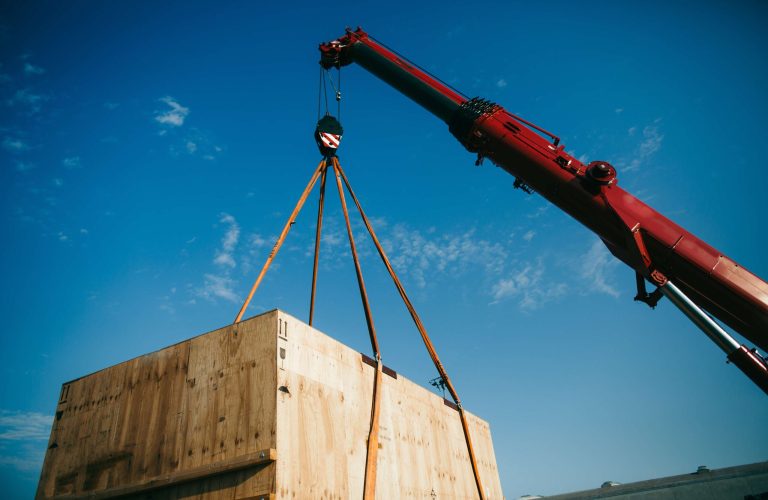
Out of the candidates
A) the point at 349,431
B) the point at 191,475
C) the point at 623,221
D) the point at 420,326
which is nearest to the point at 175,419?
the point at 191,475

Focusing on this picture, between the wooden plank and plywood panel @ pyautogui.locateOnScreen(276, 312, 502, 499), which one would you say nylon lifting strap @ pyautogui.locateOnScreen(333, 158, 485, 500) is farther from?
the wooden plank

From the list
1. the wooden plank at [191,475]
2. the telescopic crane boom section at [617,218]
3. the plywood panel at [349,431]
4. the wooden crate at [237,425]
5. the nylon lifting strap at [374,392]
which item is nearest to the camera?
the wooden plank at [191,475]

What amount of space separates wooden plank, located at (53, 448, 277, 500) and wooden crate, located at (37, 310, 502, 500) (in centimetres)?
1

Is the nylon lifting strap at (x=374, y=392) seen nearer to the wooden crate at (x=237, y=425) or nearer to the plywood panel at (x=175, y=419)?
the wooden crate at (x=237, y=425)

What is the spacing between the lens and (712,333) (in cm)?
557

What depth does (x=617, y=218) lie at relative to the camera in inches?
262

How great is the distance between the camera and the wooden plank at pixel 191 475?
410 centimetres

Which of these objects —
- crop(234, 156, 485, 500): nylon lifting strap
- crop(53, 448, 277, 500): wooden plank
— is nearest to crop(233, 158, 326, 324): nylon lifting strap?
crop(234, 156, 485, 500): nylon lifting strap

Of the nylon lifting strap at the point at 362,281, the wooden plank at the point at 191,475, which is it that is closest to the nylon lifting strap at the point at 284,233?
the nylon lifting strap at the point at 362,281

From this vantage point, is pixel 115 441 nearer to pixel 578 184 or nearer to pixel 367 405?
pixel 367 405

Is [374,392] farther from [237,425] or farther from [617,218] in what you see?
[617,218]

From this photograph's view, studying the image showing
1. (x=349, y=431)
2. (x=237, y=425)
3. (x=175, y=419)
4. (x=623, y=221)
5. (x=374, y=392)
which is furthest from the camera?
(x=623, y=221)

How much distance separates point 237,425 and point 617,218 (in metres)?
5.99

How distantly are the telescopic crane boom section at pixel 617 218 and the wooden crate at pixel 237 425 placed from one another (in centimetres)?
411
